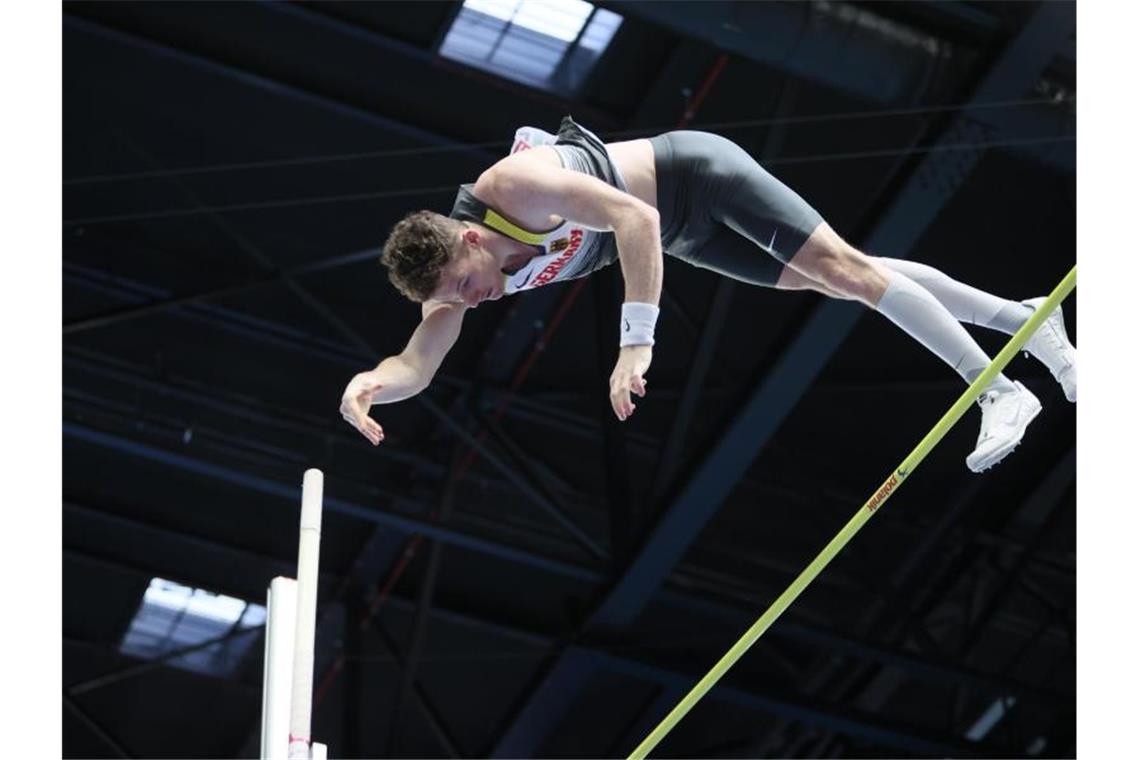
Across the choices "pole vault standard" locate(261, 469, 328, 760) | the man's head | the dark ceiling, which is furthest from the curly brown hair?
the dark ceiling

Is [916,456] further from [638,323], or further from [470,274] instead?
[470,274]

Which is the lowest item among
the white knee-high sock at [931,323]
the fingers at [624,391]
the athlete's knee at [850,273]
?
the fingers at [624,391]

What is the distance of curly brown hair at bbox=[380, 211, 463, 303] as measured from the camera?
208 inches

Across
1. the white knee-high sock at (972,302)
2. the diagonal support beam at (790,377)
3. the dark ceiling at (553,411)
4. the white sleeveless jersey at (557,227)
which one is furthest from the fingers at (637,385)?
the diagonal support beam at (790,377)

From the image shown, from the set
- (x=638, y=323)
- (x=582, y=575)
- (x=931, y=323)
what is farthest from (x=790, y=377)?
(x=638, y=323)

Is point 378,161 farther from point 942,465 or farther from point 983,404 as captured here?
point 983,404

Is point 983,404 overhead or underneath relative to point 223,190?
underneath

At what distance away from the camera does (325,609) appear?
1386 cm

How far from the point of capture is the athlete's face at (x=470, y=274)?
5336 mm

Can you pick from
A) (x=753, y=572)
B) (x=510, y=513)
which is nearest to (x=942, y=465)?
(x=753, y=572)

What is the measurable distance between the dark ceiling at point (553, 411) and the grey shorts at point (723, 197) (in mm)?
3584

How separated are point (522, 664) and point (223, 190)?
16.1 feet

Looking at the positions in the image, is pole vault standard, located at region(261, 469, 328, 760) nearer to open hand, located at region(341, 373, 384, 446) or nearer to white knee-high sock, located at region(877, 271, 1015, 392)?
open hand, located at region(341, 373, 384, 446)

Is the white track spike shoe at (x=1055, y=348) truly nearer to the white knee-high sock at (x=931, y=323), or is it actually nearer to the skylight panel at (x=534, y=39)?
the white knee-high sock at (x=931, y=323)
